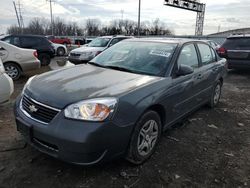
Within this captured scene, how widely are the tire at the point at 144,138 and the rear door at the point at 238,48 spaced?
7.37 meters

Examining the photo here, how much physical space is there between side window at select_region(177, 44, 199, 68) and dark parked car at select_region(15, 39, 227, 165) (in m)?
0.02

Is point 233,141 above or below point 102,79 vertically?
below

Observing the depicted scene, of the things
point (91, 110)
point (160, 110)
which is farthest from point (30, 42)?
point (91, 110)

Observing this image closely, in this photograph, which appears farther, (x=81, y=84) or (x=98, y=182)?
(x=81, y=84)

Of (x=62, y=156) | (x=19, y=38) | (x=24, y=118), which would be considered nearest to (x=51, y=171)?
(x=62, y=156)

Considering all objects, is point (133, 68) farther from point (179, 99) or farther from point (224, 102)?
point (224, 102)

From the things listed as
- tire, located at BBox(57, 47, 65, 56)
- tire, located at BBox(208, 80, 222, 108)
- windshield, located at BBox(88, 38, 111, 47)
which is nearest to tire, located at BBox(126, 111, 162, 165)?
tire, located at BBox(208, 80, 222, 108)

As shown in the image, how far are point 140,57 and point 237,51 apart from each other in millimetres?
6971

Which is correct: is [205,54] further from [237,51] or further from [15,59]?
[15,59]

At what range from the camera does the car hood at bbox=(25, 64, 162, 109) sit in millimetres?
2795

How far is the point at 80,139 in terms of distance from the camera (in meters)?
2.52

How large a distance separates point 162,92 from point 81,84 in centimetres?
106

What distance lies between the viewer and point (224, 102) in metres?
6.41

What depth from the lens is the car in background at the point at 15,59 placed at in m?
8.30
